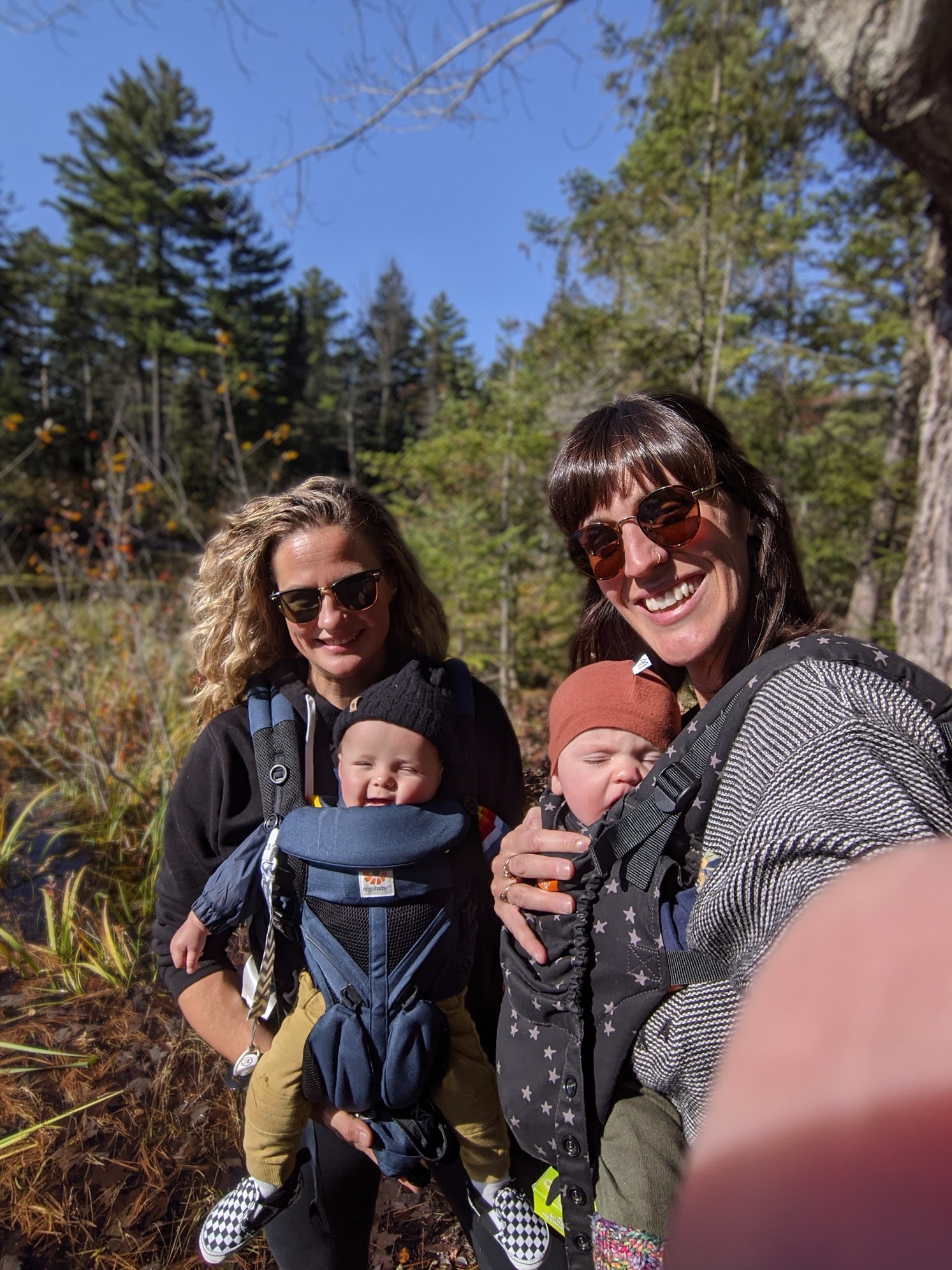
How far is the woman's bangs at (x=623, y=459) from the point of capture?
66.2 inches

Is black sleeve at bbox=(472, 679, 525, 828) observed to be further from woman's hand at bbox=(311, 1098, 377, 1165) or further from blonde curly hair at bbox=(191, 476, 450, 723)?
woman's hand at bbox=(311, 1098, 377, 1165)

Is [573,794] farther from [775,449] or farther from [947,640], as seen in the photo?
[775,449]

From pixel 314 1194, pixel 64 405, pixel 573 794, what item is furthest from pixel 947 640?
pixel 64 405

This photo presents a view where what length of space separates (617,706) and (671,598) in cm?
32

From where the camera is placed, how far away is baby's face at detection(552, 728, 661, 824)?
177 centimetres

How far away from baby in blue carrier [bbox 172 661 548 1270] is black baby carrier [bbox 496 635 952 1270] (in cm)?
23

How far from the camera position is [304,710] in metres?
2.08

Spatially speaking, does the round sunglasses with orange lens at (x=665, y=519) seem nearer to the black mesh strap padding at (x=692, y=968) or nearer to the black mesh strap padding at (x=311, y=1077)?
the black mesh strap padding at (x=692, y=968)

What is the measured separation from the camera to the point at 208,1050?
2635 mm

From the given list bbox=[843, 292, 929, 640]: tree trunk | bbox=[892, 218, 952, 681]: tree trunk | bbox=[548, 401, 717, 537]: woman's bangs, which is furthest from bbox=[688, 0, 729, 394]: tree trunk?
bbox=[548, 401, 717, 537]: woman's bangs

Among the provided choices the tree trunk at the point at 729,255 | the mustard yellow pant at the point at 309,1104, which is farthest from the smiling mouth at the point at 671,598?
the tree trunk at the point at 729,255

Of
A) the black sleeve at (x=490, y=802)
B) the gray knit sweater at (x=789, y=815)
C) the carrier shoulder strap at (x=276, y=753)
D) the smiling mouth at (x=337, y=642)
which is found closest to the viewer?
the gray knit sweater at (x=789, y=815)

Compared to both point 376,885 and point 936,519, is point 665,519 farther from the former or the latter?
point 936,519

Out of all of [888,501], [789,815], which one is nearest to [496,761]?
[789,815]
